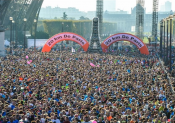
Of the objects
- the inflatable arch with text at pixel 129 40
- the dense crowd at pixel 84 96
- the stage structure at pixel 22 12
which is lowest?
the dense crowd at pixel 84 96

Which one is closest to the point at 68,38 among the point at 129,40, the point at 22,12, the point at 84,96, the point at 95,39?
the point at 95,39

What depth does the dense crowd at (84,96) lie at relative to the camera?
13.9m

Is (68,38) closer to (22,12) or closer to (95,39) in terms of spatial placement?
(95,39)

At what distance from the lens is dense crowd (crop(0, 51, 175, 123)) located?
45.7ft

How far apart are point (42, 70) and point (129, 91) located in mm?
9804

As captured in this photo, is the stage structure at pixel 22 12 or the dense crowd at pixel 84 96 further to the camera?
the stage structure at pixel 22 12

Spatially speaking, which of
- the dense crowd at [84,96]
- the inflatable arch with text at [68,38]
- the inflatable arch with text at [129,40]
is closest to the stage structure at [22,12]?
the inflatable arch with text at [68,38]

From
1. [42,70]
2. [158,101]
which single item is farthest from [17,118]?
[42,70]

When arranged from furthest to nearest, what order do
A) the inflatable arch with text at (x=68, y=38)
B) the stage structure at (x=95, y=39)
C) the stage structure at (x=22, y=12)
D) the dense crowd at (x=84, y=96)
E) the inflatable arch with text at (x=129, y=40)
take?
the stage structure at (x=22, y=12), the stage structure at (x=95, y=39), the inflatable arch with text at (x=68, y=38), the inflatable arch with text at (x=129, y=40), the dense crowd at (x=84, y=96)

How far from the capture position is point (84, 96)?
63.2 ft

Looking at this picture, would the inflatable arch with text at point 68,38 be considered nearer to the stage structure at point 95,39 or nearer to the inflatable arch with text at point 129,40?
the stage structure at point 95,39

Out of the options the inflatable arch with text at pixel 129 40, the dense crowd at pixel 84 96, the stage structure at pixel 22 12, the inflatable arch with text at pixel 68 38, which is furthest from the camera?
the stage structure at pixel 22 12

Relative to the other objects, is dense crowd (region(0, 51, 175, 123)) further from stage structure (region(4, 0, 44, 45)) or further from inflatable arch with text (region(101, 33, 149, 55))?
stage structure (region(4, 0, 44, 45))

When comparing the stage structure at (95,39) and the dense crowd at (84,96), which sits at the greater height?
the stage structure at (95,39)
